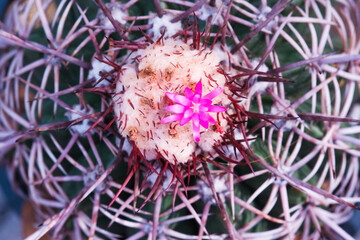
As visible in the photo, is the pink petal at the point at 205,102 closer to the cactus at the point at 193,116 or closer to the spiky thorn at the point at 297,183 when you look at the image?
the cactus at the point at 193,116

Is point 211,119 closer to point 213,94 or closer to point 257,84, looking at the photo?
point 213,94

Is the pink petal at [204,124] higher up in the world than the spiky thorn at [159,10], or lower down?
lower down

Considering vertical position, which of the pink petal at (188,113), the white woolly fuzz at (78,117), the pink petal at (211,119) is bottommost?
the white woolly fuzz at (78,117)

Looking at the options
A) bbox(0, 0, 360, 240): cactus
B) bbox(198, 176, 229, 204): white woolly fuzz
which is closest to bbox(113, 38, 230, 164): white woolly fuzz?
bbox(0, 0, 360, 240): cactus

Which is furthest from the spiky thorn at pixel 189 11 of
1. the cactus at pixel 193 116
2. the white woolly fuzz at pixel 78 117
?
the white woolly fuzz at pixel 78 117

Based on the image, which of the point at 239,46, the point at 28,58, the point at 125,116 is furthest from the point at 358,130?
the point at 28,58

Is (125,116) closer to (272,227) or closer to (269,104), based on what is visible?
(269,104)
